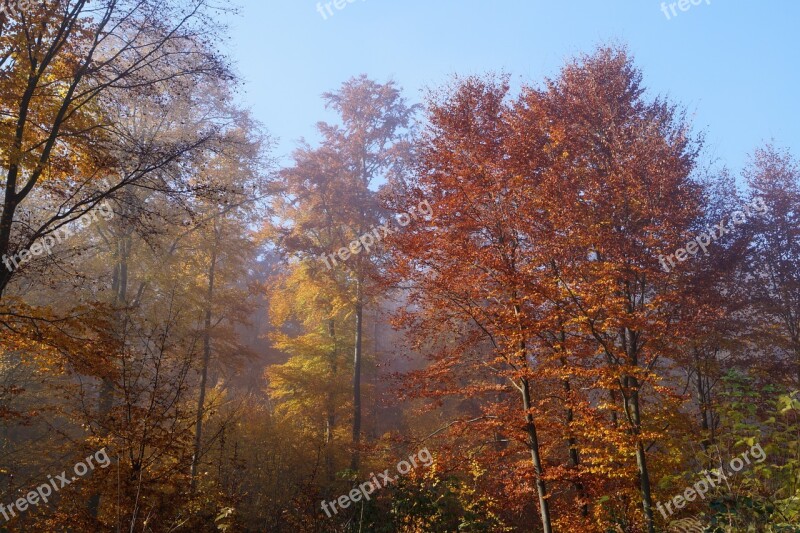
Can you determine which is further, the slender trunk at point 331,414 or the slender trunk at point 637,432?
the slender trunk at point 331,414

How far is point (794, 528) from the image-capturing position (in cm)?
488

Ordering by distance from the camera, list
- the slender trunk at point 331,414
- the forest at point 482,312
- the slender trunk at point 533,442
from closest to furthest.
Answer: the forest at point 482,312 < the slender trunk at point 533,442 < the slender trunk at point 331,414

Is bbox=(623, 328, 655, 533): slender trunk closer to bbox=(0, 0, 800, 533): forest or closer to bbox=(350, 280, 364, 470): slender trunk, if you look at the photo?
bbox=(0, 0, 800, 533): forest

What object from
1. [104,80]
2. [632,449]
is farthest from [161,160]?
[632,449]

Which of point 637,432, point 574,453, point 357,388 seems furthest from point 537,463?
point 357,388

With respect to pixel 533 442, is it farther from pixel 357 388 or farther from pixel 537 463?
pixel 357 388

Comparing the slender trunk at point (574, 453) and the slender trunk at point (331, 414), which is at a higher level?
the slender trunk at point (331, 414)

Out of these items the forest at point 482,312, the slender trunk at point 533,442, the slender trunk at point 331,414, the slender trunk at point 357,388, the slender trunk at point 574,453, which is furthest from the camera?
the slender trunk at point 357,388

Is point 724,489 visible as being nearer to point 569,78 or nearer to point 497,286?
point 497,286

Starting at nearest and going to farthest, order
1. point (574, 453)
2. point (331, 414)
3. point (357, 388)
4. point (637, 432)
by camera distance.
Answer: point (637, 432) → point (574, 453) → point (357, 388) → point (331, 414)

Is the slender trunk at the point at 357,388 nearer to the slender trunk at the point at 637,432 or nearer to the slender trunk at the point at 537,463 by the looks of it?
the slender trunk at the point at 537,463

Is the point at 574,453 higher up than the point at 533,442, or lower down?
lower down

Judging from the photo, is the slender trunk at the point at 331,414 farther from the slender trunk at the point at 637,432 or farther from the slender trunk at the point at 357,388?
the slender trunk at the point at 637,432

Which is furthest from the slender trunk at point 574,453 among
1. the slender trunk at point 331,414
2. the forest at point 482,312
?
→ the slender trunk at point 331,414
